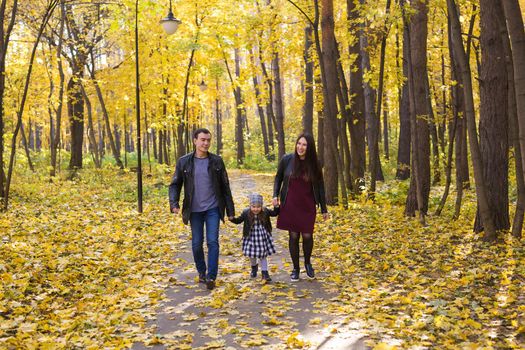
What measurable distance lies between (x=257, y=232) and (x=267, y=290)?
2.78 feet

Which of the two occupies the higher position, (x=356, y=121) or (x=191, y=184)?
(x=356, y=121)

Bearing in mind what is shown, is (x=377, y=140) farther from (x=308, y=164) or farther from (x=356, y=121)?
(x=308, y=164)

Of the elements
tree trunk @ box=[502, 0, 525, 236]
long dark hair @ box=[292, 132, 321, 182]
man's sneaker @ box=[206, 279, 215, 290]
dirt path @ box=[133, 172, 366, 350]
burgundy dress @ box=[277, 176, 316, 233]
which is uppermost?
tree trunk @ box=[502, 0, 525, 236]

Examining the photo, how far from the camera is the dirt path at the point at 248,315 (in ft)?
16.3

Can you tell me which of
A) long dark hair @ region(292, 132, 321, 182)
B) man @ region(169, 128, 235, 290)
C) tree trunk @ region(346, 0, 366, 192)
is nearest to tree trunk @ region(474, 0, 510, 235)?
long dark hair @ region(292, 132, 321, 182)

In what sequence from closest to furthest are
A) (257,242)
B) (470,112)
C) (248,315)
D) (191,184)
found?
(248,315)
(191,184)
(257,242)
(470,112)

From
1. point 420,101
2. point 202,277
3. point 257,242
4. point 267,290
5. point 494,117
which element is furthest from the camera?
point 420,101

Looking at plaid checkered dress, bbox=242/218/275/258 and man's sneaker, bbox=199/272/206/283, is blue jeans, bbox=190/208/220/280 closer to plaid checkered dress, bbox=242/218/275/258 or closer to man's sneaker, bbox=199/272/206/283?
man's sneaker, bbox=199/272/206/283

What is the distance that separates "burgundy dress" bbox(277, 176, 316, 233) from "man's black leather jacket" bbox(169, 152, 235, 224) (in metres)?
0.77

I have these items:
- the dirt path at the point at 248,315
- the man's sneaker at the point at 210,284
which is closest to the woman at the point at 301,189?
the dirt path at the point at 248,315

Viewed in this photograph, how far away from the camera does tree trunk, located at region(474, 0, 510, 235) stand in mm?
8742

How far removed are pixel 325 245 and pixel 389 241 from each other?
1.16m

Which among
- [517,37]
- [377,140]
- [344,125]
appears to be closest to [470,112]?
[517,37]

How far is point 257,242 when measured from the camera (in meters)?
7.29
